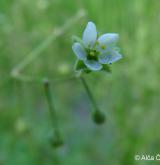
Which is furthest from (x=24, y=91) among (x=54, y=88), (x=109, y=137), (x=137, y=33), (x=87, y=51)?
(x=87, y=51)

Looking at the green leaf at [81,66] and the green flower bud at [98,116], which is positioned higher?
the green flower bud at [98,116]

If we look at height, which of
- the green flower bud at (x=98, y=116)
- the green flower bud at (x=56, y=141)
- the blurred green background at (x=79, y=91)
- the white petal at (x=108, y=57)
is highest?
the blurred green background at (x=79, y=91)

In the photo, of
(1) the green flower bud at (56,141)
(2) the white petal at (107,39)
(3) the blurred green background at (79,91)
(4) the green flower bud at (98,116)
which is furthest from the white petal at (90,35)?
(3) the blurred green background at (79,91)

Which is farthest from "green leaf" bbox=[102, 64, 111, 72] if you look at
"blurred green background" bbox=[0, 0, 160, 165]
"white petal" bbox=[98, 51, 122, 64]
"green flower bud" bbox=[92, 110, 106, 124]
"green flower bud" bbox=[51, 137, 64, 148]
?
"blurred green background" bbox=[0, 0, 160, 165]

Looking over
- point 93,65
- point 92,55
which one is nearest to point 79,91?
point 92,55

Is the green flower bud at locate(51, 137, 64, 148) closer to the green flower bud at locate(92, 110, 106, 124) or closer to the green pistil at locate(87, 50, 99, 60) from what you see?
the green flower bud at locate(92, 110, 106, 124)

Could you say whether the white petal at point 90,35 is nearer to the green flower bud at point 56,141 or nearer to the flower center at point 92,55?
the flower center at point 92,55

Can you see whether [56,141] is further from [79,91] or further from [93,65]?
[79,91]

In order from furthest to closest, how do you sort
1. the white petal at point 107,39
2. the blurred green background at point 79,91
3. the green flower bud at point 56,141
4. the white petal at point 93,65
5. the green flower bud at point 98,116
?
the blurred green background at point 79,91
the green flower bud at point 56,141
the green flower bud at point 98,116
the white petal at point 107,39
the white petal at point 93,65
